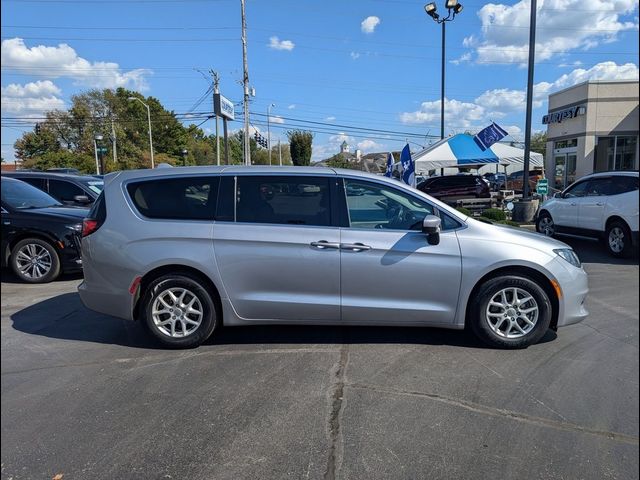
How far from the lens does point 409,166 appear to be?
15570 millimetres

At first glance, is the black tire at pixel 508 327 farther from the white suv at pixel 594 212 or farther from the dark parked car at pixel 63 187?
the dark parked car at pixel 63 187

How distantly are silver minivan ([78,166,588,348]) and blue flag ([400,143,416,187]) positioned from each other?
35.4ft

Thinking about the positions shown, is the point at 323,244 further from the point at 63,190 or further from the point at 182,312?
the point at 63,190

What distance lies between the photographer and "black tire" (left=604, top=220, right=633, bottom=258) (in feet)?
28.4

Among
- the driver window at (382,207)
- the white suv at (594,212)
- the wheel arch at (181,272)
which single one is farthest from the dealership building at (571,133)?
the wheel arch at (181,272)

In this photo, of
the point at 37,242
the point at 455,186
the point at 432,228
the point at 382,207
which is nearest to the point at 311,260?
the point at 382,207

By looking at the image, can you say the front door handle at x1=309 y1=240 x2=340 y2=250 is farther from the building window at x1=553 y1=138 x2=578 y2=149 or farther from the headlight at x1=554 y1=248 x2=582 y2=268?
the building window at x1=553 y1=138 x2=578 y2=149

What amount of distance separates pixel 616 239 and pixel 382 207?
6682mm

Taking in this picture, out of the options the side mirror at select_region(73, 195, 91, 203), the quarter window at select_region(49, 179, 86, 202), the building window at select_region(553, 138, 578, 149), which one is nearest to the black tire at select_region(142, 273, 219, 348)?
the side mirror at select_region(73, 195, 91, 203)

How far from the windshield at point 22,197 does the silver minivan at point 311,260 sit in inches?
158

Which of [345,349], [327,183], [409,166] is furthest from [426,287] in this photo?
[409,166]

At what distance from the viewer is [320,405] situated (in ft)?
11.7

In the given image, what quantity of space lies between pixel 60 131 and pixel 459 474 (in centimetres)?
5156

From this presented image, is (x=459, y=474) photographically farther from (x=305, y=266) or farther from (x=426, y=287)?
(x=305, y=266)
